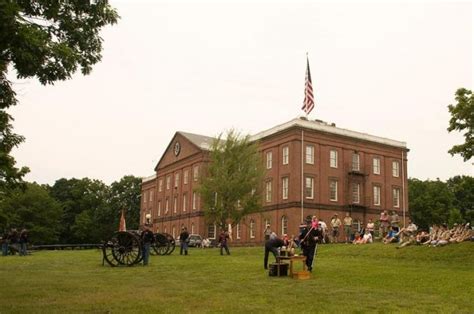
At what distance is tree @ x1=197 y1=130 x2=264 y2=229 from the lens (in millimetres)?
36562

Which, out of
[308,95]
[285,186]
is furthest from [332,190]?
[308,95]

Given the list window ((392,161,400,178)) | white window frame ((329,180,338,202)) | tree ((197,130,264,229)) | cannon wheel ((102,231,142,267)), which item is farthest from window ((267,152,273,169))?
cannon wheel ((102,231,142,267))

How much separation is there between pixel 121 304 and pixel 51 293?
2.30 meters

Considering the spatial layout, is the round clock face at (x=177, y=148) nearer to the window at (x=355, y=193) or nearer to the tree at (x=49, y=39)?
the window at (x=355, y=193)

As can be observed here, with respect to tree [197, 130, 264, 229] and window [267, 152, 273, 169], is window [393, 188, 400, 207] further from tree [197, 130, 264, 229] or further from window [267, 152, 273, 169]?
tree [197, 130, 264, 229]

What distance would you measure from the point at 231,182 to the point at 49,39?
27129 mm

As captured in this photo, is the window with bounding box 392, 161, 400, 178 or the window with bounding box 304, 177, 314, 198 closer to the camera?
the window with bounding box 304, 177, 314, 198

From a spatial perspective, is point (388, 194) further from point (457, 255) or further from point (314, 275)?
point (314, 275)

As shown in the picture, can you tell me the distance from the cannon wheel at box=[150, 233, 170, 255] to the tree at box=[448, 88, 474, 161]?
1378cm

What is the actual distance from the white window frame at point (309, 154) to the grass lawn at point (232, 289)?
30.7m

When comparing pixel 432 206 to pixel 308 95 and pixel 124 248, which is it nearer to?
pixel 308 95

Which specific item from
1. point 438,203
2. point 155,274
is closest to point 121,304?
point 155,274

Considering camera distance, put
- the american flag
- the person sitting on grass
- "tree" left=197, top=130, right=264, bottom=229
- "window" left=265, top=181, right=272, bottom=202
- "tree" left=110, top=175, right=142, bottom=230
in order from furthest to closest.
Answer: "tree" left=110, top=175, right=142, bottom=230
"window" left=265, top=181, right=272, bottom=202
the american flag
"tree" left=197, top=130, right=264, bottom=229
the person sitting on grass

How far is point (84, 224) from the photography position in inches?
3137
